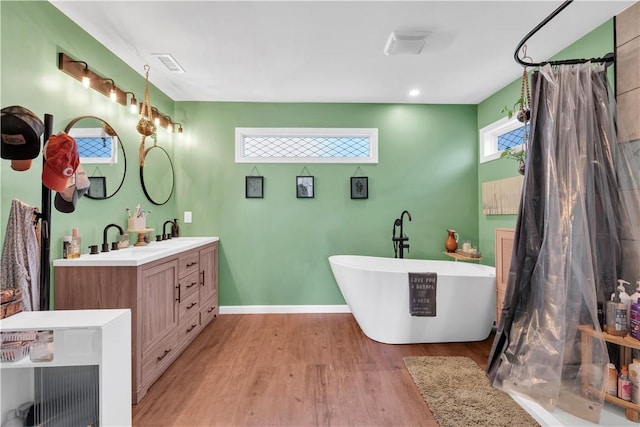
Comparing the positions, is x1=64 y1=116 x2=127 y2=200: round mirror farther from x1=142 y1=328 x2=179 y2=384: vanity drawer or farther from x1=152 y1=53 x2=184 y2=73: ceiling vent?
x1=142 y1=328 x2=179 y2=384: vanity drawer

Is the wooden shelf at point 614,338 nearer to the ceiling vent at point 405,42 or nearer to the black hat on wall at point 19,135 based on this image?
the ceiling vent at point 405,42

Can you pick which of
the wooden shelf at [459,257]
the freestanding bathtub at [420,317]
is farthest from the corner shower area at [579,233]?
the wooden shelf at [459,257]

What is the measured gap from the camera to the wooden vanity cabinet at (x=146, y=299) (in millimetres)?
1785

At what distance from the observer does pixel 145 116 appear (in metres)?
2.68

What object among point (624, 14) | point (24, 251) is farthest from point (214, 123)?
point (624, 14)

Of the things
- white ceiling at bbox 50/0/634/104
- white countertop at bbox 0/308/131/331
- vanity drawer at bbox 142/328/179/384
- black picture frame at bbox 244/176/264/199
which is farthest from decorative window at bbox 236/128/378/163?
white countertop at bbox 0/308/131/331

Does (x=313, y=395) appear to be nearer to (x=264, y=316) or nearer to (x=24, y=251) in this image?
(x=264, y=316)

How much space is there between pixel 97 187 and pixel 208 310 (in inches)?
63.7

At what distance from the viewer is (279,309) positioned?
344 centimetres

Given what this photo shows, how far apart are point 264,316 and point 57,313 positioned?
216cm

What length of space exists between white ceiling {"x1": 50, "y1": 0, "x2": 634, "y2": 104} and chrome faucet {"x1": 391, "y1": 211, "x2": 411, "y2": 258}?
1.44 metres

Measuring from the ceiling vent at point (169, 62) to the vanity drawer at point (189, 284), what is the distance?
6.16 feet

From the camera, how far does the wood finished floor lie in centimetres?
173

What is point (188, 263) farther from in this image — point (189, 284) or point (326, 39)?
point (326, 39)
